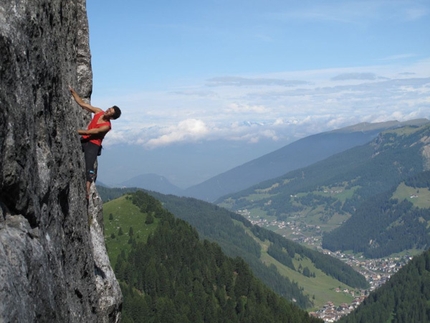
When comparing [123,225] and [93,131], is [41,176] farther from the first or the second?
[123,225]

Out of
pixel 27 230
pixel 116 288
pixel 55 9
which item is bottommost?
pixel 116 288

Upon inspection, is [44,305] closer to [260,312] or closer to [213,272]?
[260,312]

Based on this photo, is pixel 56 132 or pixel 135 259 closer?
pixel 56 132

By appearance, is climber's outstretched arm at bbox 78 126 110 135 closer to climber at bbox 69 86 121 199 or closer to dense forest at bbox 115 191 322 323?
climber at bbox 69 86 121 199

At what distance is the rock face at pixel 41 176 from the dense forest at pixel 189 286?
93.7 m

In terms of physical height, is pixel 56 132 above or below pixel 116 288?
above

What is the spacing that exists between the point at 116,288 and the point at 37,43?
11.5 meters

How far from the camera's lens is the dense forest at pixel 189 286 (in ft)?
394

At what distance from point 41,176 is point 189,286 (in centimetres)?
12768

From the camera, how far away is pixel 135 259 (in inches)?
5664

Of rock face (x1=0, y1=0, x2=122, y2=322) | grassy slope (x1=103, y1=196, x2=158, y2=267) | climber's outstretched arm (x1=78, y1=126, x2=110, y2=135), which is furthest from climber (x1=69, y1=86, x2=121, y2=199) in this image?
grassy slope (x1=103, y1=196, x2=158, y2=267)

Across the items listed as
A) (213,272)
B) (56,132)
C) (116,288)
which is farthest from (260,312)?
(56,132)

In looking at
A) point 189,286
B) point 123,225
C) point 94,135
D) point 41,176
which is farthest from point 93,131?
point 123,225

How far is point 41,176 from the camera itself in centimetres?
1251
